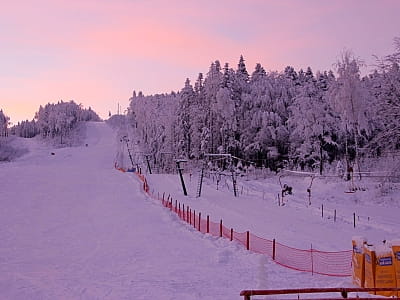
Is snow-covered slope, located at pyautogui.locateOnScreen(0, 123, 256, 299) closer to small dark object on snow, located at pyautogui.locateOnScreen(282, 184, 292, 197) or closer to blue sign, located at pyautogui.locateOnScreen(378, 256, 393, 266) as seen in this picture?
blue sign, located at pyautogui.locateOnScreen(378, 256, 393, 266)

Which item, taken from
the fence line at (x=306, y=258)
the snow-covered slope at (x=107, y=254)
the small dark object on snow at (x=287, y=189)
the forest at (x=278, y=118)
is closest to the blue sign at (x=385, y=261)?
the fence line at (x=306, y=258)

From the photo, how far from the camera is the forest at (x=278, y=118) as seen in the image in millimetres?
46125

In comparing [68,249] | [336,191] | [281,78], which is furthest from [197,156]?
[68,249]

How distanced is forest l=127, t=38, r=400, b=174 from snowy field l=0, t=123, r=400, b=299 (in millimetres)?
9546

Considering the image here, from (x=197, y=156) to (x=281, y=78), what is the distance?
2078 cm

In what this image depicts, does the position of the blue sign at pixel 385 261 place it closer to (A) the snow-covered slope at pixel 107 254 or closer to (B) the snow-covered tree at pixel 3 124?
(A) the snow-covered slope at pixel 107 254

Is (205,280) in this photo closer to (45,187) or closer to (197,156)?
(45,187)

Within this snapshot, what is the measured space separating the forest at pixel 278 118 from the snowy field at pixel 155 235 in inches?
376

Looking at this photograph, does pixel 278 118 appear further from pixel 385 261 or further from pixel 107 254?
pixel 385 261

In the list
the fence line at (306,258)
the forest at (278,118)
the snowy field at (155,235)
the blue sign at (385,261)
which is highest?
the forest at (278,118)

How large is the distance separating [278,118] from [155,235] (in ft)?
159

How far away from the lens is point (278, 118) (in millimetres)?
68250

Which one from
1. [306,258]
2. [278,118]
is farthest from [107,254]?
[278,118]

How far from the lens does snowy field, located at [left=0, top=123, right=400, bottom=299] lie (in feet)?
41.8
